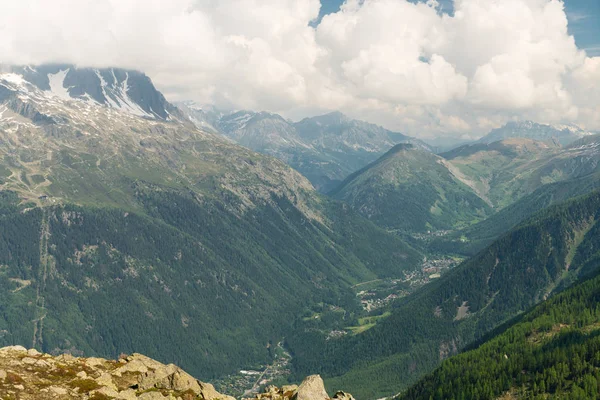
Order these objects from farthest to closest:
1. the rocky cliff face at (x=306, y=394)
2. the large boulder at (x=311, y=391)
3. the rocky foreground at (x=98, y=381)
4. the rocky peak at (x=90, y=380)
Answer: the rocky cliff face at (x=306, y=394), the large boulder at (x=311, y=391), the rocky foreground at (x=98, y=381), the rocky peak at (x=90, y=380)

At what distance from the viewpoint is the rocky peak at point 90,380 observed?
92.2 metres

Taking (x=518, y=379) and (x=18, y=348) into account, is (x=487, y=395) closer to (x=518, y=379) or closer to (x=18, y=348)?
(x=518, y=379)

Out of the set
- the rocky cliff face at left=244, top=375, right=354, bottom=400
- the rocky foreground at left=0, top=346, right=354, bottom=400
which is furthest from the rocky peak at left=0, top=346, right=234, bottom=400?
the rocky cliff face at left=244, top=375, right=354, bottom=400

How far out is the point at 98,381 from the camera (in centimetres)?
10212

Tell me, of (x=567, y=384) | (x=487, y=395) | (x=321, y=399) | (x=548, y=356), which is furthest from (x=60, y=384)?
(x=548, y=356)

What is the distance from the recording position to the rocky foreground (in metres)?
92.3

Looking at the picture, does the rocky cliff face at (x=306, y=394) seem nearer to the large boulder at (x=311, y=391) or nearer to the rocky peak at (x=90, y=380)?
the large boulder at (x=311, y=391)

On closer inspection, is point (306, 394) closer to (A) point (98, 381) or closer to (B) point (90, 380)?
(A) point (98, 381)

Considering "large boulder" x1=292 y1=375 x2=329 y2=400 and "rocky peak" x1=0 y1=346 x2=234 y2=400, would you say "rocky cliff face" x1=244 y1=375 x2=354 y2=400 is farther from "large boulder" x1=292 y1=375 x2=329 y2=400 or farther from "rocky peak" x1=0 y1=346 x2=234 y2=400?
"rocky peak" x1=0 y1=346 x2=234 y2=400

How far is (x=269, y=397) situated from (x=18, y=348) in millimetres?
64984

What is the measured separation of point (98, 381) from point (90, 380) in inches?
66.0

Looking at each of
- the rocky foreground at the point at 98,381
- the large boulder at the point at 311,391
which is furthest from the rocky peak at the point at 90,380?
the large boulder at the point at 311,391

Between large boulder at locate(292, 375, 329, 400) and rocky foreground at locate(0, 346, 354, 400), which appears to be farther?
large boulder at locate(292, 375, 329, 400)

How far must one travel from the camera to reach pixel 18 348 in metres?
124
